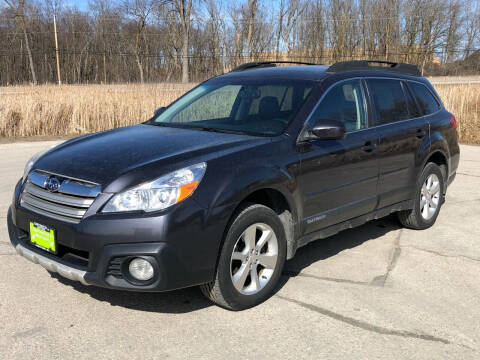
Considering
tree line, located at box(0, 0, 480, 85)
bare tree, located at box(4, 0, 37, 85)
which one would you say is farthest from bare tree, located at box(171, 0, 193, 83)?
bare tree, located at box(4, 0, 37, 85)

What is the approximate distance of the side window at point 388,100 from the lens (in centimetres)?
491

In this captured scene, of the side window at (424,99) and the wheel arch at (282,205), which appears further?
the side window at (424,99)

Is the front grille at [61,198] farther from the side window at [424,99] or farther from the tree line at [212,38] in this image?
the tree line at [212,38]

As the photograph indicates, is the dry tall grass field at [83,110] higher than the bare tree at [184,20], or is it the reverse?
the bare tree at [184,20]

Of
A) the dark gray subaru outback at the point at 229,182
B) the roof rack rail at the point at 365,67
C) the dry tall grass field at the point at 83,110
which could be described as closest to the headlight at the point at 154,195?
the dark gray subaru outback at the point at 229,182

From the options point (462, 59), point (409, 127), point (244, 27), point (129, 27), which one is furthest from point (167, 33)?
point (409, 127)

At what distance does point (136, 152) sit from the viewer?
3672 millimetres

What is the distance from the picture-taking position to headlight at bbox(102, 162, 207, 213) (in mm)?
3201

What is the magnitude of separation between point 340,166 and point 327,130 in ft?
1.54

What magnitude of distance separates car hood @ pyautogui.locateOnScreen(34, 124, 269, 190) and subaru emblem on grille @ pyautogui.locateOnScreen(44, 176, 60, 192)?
60 mm

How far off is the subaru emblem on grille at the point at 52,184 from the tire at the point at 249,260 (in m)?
1.18

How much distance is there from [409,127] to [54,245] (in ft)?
11.7

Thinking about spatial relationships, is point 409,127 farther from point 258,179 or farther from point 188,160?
point 188,160

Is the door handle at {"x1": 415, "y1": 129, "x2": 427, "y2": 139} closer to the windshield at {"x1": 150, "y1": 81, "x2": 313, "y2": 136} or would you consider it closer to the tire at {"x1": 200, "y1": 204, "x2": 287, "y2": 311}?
the windshield at {"x1": 150, "y1": 81, "x2": 313, "y2": 136}
